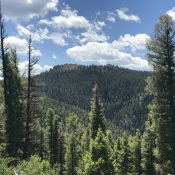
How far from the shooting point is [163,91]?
3012 cm


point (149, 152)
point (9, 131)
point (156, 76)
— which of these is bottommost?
point (149, 152)

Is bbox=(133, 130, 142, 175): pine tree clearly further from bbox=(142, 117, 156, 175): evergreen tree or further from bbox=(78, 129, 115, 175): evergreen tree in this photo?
bbox=(78, 129, 115, 175): evergreen tree

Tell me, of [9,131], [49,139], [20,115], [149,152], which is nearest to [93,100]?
[149,152]

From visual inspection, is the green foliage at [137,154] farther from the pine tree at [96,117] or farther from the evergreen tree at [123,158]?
the pine tree at [96,117]

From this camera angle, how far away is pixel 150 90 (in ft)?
99.8

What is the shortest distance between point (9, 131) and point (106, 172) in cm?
1017

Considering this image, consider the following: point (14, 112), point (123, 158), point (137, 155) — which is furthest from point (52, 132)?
point (14, 112)

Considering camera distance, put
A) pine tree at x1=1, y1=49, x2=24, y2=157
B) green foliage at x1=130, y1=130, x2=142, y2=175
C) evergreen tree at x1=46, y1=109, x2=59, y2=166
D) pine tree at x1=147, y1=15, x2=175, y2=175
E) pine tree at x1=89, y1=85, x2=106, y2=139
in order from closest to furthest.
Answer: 1. pine tree at x1=147, y1=15, x2=175, y2=175
2. pine tree at x1=1, y1=49, x2=24, y2=157
3. pine tree at x1=89, y1=85, x2=106, y2=139
4. green foliage at x1=130, y1=130, x2=142, y2=175
5. evergreen tree at x1=46, y1=109, x2=59, y2=166

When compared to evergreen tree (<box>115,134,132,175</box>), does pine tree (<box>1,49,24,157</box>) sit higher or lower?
higher

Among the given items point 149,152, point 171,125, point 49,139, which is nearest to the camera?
point 171,125

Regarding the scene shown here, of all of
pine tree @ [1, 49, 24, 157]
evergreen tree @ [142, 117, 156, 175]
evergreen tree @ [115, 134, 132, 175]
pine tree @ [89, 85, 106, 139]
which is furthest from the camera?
evergreen tree @ [115, 134, 132, 175]

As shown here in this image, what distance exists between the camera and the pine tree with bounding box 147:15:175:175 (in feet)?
95.5

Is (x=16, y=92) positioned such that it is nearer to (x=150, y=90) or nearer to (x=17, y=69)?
(x=17, y=69)

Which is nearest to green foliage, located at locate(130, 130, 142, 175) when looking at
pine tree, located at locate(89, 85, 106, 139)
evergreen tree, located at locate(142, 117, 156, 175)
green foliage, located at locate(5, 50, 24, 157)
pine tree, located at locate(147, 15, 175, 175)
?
evergreen tree, located at locate(142, 117, 156, 175)
